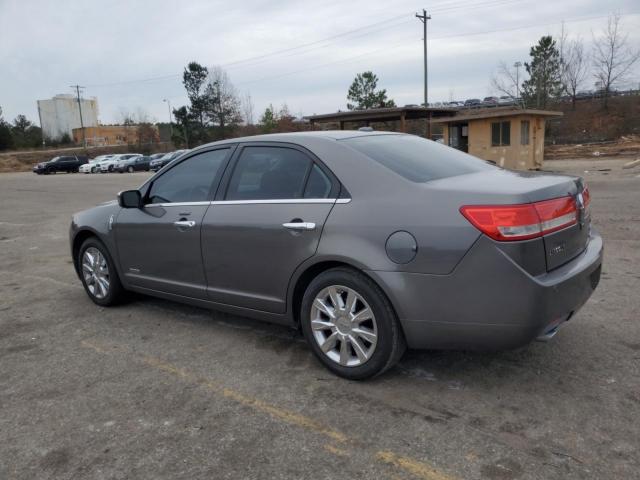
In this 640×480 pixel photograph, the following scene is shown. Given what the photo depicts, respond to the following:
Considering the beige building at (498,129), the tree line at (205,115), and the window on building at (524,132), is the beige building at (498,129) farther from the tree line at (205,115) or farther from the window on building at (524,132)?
the tree line at (205,115)

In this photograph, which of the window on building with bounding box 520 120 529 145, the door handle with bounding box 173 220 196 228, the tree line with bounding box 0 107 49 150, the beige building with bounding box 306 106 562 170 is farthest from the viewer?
the tree line with bounding box 0 107 49 150

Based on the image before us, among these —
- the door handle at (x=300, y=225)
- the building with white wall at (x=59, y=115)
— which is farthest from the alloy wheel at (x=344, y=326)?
the building with white wall at (x=59, y=115)

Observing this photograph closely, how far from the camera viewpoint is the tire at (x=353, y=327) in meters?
3.37

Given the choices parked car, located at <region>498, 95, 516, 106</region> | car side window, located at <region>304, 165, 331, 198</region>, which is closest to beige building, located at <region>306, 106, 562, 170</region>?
car side window, located at <region>304, 165, 331, 198</region>

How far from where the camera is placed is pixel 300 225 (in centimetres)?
370

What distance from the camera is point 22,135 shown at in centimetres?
8231

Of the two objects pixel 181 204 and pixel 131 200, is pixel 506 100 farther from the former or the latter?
pixel 181 204

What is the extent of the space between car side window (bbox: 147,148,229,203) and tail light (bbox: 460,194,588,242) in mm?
2187

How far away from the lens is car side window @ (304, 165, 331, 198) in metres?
3.70

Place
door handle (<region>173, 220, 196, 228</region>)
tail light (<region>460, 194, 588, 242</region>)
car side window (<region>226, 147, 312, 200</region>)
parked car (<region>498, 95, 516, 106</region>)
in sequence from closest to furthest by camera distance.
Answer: tail light (<region>460, 194, 588, 242</region>), car side window (<region>226, 147, 312, 200</region>), door handle (<region>173, 220, 196, 228</region>), parked car (<region>498, 95, 516, 106</region>)

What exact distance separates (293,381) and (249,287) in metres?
0.80

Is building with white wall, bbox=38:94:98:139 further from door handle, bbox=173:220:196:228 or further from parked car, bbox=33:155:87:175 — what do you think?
door handle, bbox=173:220:196:228

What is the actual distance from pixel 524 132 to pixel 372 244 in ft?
70.6

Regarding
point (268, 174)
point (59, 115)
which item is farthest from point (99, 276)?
point (59, 115)
